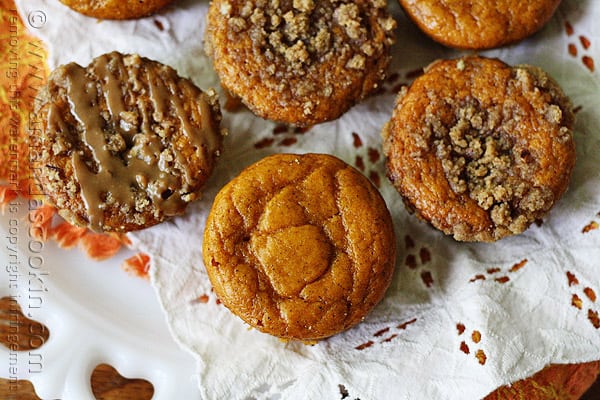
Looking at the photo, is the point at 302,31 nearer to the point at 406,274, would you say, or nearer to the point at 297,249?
the point at 297,249

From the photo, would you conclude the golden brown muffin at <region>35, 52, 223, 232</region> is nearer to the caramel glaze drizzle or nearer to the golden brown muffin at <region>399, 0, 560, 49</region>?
the caramel glaze drizzle

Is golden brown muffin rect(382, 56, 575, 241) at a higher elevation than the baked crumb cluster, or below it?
below

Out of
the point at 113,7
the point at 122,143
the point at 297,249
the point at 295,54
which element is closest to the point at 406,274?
the point at 297,249

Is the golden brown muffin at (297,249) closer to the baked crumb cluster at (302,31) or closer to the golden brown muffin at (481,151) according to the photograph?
the golden brown muffin at (481,151)

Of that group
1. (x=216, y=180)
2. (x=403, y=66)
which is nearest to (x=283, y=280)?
(x=216, y=180)

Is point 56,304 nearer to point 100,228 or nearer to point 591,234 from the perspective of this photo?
point 100,228

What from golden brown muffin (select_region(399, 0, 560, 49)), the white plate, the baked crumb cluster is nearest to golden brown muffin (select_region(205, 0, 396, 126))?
the baked crumb cluster
